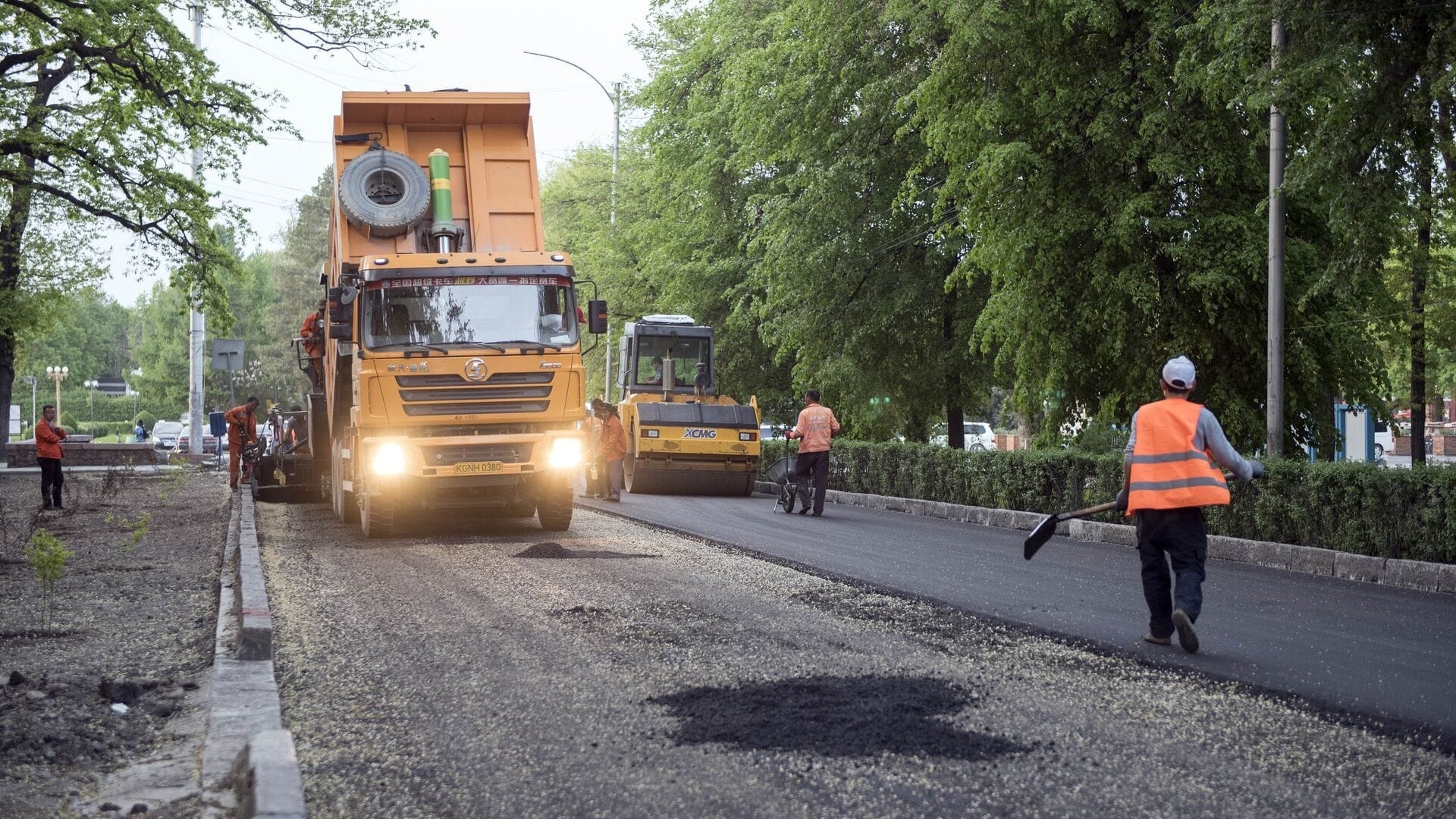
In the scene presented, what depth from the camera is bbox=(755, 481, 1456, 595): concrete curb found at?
12.3 meters

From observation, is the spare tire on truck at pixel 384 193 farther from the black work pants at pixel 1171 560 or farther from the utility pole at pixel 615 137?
the utility pole at pixel 615 137

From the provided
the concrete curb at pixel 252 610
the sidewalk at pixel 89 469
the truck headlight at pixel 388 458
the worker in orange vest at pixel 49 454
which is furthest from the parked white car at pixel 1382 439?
the sidewalk at pixel 89 469

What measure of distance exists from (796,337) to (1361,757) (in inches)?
840

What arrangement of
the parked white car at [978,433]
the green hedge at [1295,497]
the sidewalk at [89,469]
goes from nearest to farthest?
the green hedge at [1295,497] → the sidewalk at [89,469] → the parked white car at [978,433]

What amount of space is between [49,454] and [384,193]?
8308 mm

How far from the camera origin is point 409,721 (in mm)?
6219

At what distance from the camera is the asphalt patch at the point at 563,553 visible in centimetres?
1343

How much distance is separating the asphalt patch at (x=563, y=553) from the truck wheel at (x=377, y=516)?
6.21ft

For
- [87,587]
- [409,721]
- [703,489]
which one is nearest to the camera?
[409,721]

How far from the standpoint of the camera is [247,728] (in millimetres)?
6059

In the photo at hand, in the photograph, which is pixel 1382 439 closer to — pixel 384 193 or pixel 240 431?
pixel 240 431

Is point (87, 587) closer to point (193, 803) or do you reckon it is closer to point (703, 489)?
point (193, 803)

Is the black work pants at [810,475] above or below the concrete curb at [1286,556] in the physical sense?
above

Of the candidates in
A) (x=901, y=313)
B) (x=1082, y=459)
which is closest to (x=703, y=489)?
(x=901, y=313)
